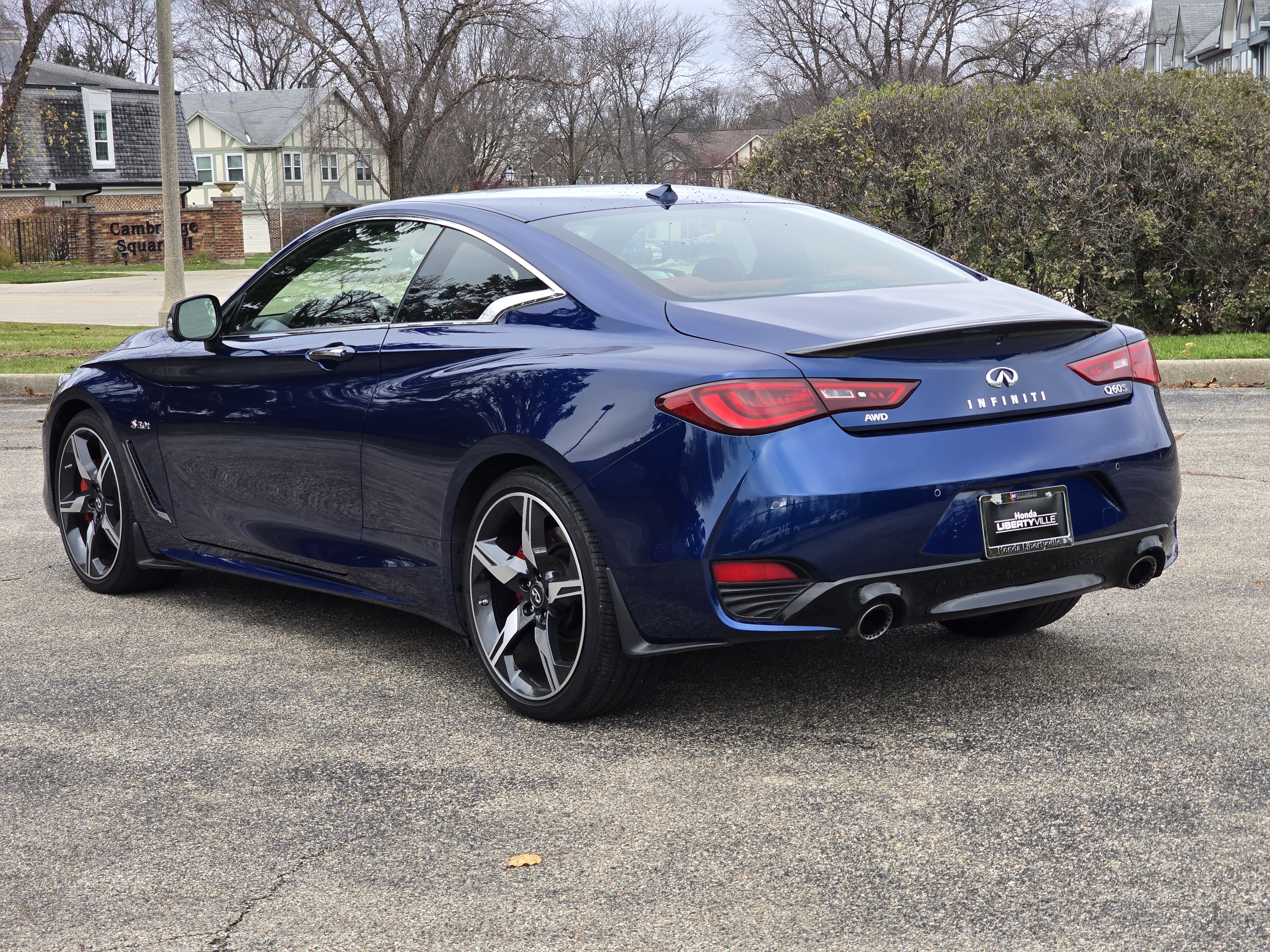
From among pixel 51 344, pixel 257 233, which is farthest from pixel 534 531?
pixel 257 233

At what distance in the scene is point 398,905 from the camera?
2.98 metres

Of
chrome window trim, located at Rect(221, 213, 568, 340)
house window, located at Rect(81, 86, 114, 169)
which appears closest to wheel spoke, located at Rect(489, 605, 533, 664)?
chrome window trim, located at Rect(221, 213, 568, 340)

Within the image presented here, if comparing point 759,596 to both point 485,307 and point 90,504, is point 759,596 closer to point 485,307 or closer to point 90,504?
point 485,307

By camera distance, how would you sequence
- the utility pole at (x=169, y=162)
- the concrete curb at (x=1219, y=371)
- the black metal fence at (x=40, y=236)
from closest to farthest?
1. the concrete curb at (x=1219, y=371)
2. the utility pole at (x=169, y=162)
3. the black metal fence at (x=40, y=236)

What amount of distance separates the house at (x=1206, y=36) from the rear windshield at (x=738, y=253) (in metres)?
56.7

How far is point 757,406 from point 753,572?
1.36 ft

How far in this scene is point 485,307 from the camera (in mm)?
4371

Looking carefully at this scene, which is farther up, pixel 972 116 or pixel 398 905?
pixel 972 116

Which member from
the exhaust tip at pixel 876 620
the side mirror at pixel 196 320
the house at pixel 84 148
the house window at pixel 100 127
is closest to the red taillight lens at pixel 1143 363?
the exhaust tip at pixel 876 620

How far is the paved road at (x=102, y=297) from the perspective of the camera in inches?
872

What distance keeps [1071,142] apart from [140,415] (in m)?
11.2

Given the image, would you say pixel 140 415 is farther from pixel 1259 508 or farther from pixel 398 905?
pixel 1259 508

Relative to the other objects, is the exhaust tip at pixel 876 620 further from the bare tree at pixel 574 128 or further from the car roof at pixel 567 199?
the bare tree at pixel 574 128

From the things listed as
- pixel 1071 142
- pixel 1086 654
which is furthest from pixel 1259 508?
pixel 1071 142
